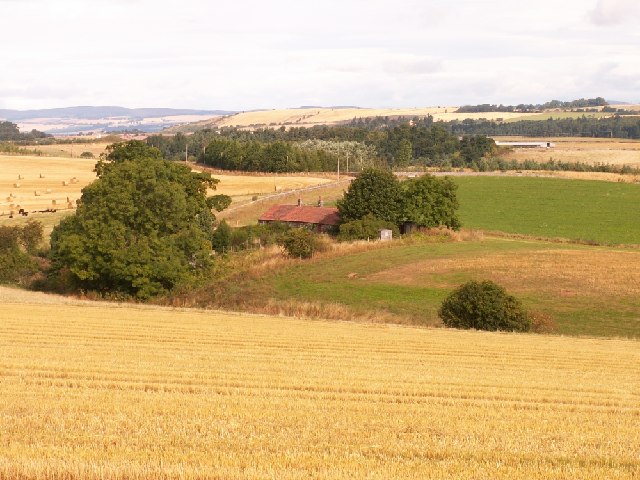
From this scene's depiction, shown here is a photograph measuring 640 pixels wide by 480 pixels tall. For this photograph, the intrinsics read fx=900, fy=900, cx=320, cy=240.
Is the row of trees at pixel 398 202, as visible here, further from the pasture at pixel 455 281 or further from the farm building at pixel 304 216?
the pasture at pixel 455 281

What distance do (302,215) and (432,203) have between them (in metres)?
14.3

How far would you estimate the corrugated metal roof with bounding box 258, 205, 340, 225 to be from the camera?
85000 millimetres

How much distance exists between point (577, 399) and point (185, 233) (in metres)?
41.6

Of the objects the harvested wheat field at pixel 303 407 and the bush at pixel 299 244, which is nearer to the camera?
the harvested wheat field at pixel 303 407

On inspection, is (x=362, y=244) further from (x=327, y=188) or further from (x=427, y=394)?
(x=427, y=394)

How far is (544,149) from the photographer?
6964 inches

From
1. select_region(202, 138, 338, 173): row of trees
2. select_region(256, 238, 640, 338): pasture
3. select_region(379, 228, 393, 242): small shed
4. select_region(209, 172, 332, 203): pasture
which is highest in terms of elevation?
select_region(202, 138, 338, 173): row of trees

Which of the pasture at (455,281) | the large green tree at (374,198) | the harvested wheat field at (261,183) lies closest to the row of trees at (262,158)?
the harvested wheat field at (261,183)

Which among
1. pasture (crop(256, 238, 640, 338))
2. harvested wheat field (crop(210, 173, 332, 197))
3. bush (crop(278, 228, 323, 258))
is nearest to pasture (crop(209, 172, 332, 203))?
harvested wheat field (crop(210, 173, 332, 197))

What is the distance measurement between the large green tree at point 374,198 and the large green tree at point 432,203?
1187 millimetres

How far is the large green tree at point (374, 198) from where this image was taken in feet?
264

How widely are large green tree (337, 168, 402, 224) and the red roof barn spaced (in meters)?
3.36

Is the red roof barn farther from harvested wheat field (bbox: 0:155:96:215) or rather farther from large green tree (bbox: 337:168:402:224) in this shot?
harvested wheat field (bbox: 0:155:96:215)

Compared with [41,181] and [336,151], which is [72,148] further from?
[41,181]
